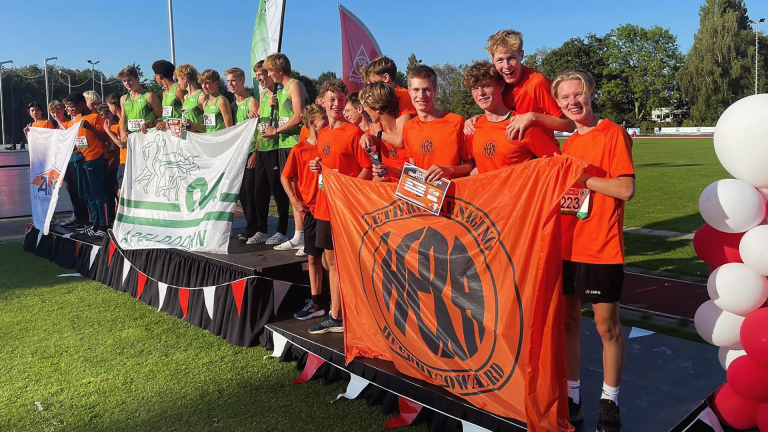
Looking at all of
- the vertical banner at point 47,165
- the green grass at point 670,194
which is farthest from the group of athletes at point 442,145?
the green grass at point 670,194

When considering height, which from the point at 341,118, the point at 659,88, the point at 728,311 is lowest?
the point at 728,311

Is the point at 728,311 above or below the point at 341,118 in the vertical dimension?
below

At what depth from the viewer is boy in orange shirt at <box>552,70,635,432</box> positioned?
8.63ft

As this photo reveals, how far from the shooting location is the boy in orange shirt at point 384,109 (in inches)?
136

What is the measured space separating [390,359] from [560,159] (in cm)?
178

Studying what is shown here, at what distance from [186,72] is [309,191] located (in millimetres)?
2858

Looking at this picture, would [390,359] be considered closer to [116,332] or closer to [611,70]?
[116,332]

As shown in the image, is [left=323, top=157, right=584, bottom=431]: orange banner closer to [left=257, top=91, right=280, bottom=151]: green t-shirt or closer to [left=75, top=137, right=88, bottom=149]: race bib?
[left=257, top=91, right=280, bottom=151]: green t-shirt

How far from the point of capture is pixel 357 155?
13.3 ft

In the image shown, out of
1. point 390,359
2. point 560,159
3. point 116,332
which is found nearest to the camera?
point 560,159

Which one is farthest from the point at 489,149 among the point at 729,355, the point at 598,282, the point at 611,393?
the point at 729,355

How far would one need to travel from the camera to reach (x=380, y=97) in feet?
11.4

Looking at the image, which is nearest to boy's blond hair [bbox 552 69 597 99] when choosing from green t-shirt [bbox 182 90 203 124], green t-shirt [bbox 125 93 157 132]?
green t-shirt [bbox 182 90 203 124]

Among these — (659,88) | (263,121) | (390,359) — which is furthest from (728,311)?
(659,88)
